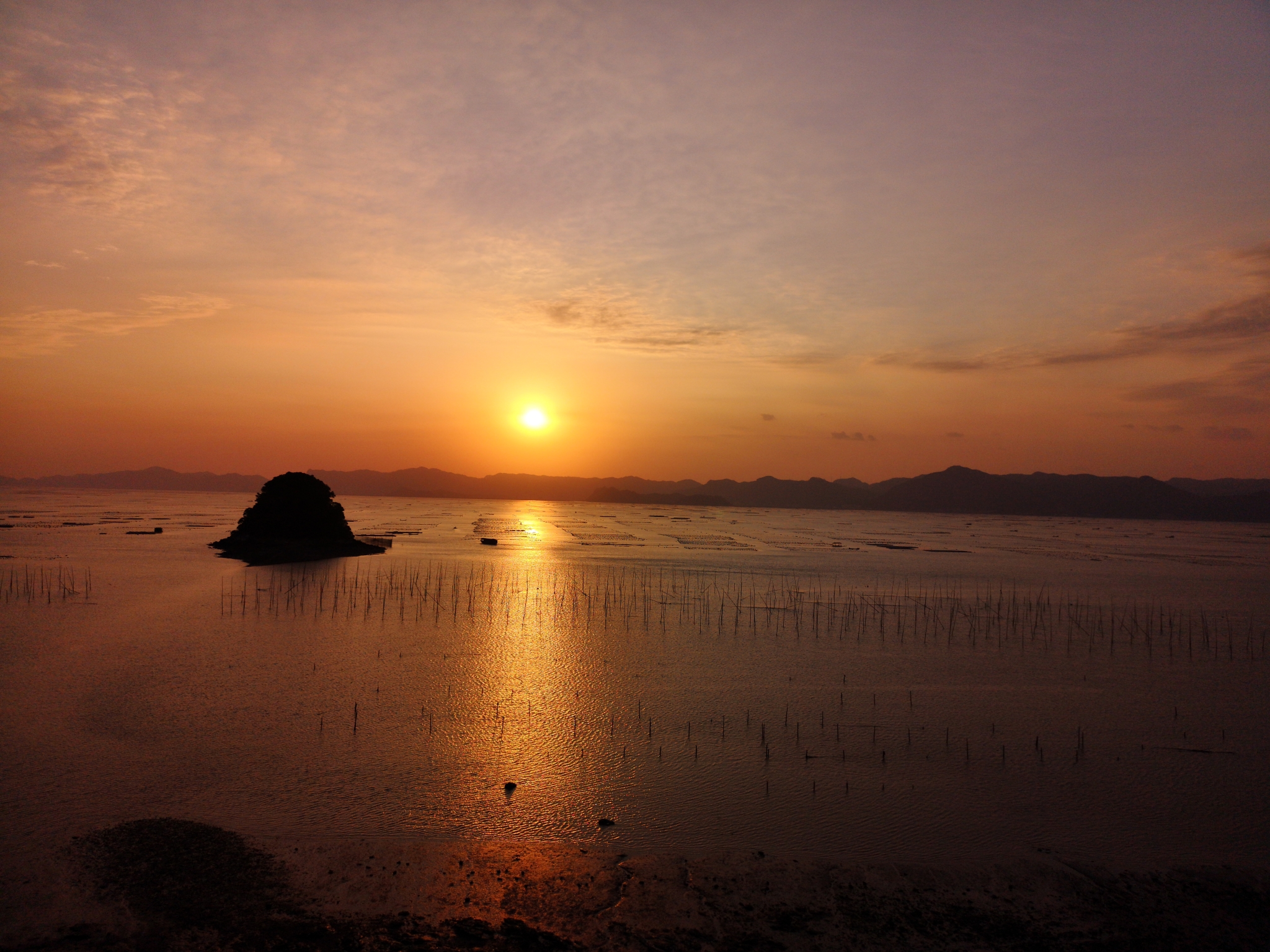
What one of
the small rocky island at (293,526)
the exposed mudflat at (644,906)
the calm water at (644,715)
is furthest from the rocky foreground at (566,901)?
the small rocky island at (293,526)

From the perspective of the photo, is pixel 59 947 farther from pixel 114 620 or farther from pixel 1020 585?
pixel 1020 585

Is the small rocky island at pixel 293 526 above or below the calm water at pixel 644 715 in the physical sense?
above

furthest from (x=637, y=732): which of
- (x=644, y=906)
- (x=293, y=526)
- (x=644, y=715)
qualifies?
(x=293, y=526)

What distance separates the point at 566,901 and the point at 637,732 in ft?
17.5

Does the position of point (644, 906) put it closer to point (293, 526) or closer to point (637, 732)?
point (637, 732)

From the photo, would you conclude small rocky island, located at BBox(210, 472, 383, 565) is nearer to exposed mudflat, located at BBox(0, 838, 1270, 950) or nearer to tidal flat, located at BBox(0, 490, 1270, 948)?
tidal flat, located at BBox(0, 490, 1270, 948)

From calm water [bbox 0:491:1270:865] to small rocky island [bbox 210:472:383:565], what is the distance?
35.2 feet

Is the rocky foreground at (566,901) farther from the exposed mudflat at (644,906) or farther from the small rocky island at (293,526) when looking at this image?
the small rocky island at (293,526)

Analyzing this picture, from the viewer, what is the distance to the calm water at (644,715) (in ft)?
30.2

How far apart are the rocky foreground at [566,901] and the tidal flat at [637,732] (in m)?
0.09

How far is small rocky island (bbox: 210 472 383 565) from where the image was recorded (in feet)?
142

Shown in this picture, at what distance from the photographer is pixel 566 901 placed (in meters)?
7.36

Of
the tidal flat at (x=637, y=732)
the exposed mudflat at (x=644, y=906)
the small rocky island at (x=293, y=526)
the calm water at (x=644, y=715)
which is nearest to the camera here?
the exposed mudflat at (x=644, y=906)

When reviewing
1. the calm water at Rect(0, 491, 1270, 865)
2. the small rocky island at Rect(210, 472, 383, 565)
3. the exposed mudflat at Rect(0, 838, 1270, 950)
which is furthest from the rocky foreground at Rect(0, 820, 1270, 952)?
the small rocky island at Rect(210, 472, 383, 565)
